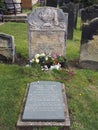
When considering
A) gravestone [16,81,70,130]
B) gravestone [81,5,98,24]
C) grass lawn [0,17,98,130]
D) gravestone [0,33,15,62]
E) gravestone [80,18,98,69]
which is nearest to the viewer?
gravestone [16,81,70,130]

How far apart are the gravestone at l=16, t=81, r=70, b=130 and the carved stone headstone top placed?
2.35m

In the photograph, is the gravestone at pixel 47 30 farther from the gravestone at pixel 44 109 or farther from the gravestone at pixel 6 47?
the gravestone at pixel 44 109

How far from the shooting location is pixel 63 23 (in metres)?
8.67

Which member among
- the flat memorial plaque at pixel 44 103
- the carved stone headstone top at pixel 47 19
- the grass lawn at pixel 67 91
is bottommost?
the grass lawn at pixel 67 91

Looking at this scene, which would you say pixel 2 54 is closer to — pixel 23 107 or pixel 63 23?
pixel 63 23

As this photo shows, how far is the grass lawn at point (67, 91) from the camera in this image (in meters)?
5.98

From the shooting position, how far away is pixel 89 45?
346 inches

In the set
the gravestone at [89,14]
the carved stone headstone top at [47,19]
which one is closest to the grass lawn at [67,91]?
the carved stone headstone top at [47,19]

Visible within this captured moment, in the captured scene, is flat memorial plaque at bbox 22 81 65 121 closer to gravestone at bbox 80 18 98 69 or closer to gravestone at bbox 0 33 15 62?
gravestone at bbox 80 18 98 69

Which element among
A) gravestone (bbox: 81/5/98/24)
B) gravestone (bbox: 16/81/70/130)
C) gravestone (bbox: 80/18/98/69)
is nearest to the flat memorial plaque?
gravestone (bbox: 16/81/70/130)

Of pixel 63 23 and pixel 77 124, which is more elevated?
pixel 63 23

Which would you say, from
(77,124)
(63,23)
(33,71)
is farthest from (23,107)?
(63,23)

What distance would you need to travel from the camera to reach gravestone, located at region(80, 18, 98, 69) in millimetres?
8633

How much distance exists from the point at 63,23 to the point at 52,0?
1332 centimetres
